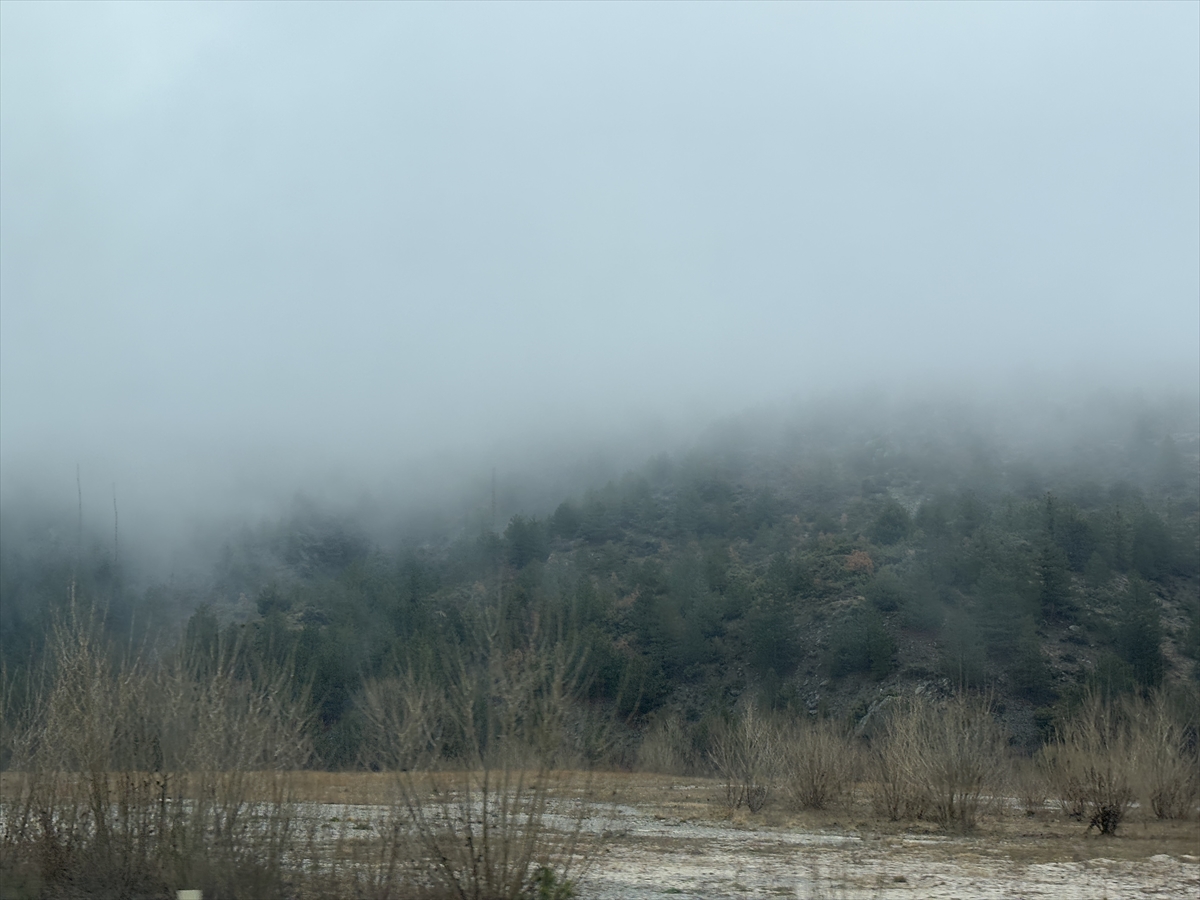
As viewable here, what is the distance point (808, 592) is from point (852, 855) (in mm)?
55640

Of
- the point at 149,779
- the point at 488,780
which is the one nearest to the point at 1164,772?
the point at 488,780

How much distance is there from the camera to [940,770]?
22531 mm

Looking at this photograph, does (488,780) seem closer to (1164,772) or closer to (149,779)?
(149,779)

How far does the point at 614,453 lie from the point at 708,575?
8781 cm

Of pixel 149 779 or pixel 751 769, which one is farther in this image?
pixel 751 769

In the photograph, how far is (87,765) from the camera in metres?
10.8

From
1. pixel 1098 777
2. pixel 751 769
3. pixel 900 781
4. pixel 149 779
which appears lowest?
pixel 751 769

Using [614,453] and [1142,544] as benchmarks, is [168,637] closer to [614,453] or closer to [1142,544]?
[1142,544]

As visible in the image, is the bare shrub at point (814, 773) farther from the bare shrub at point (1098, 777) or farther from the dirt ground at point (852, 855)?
the bare shrub at point (1098, 777)

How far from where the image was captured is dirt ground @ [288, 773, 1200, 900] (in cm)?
1229

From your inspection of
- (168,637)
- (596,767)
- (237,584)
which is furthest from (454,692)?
(237,584)

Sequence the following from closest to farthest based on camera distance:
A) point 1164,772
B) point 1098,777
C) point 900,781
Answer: point 1098,777 → point 1164,772 → point 900,781

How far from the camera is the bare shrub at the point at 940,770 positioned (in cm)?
2211

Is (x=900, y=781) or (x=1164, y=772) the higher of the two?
(x=1164, y=772)
